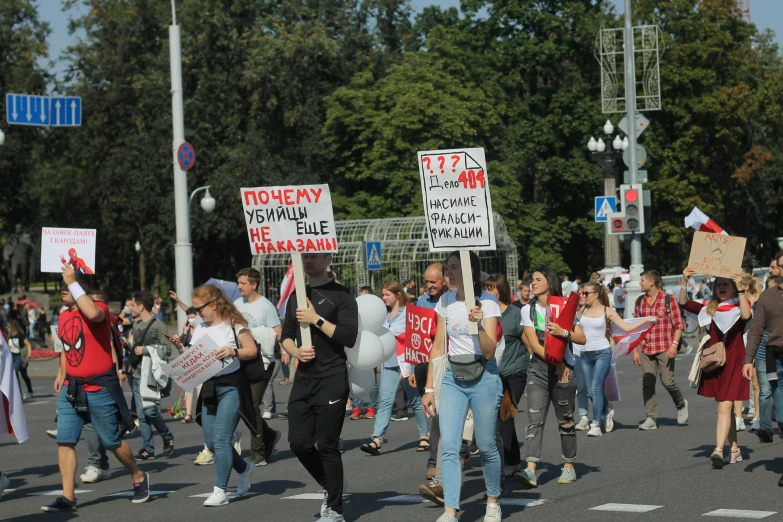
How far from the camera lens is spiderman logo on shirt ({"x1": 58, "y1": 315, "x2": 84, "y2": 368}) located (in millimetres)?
9336

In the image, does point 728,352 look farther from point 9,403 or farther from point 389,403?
point 9,403

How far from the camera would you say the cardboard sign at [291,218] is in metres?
8.88

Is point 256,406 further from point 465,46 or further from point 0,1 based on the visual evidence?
point 465,46

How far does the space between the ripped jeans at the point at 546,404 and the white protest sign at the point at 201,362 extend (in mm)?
2353

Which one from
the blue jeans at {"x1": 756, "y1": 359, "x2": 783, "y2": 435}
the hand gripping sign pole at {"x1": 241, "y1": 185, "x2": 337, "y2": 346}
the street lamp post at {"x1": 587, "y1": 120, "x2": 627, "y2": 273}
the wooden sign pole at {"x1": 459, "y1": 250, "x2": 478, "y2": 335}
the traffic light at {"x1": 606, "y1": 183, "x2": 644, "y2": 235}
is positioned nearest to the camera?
the wooden sign pole at {"x1": 459, "y1": 250, "x2": 478, "y2": 335}

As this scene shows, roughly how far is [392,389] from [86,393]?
4.41 metres

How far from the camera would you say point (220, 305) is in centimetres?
976

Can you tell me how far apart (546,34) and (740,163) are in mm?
10466

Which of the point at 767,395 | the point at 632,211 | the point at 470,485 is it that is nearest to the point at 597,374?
the point at 767,395

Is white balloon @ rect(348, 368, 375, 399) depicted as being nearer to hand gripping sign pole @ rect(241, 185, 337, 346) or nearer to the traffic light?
hand gripping sign pole @ rect(241, 185, 337, 346)

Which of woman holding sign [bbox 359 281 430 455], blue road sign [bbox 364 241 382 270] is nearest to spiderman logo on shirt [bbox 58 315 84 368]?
woman holding sign [bbox 359 281 430 455]

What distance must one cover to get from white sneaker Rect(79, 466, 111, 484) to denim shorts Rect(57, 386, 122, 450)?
5.53 ft

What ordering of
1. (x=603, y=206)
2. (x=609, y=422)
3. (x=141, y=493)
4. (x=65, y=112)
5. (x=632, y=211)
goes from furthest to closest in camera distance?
(x=603, y=206), (x=632, y=211), (x=65, y=112), (x=609, y=422), (x=141, y=493)

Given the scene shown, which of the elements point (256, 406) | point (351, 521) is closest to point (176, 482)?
point (256, 406)
